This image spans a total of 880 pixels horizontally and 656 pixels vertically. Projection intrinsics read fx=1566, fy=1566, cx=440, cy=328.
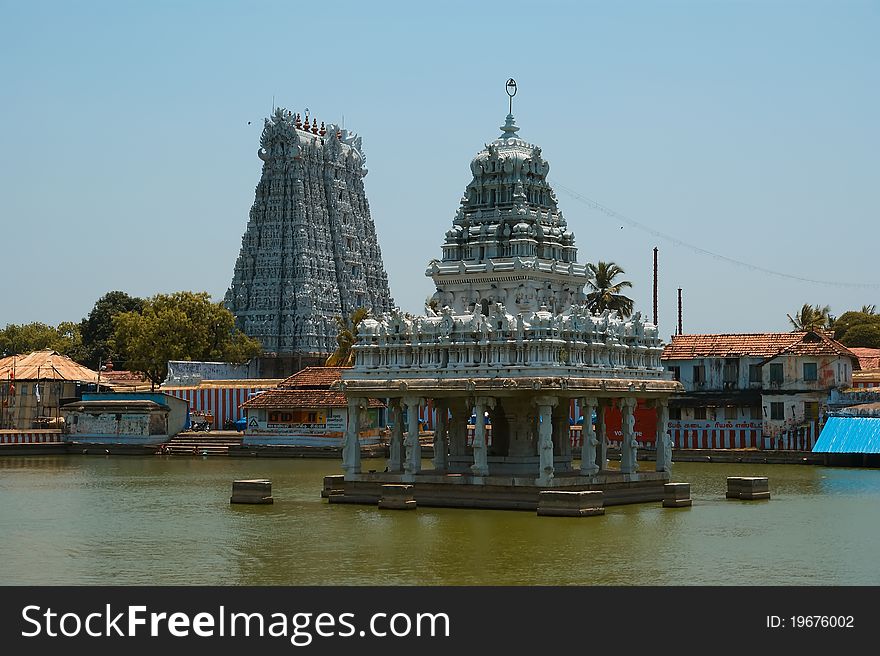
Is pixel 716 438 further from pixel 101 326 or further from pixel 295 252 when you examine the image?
pixel 101 326

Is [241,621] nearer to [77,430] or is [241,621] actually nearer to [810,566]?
[810,566]

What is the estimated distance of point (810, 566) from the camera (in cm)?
3406

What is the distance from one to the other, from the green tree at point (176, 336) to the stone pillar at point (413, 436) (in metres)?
58.5

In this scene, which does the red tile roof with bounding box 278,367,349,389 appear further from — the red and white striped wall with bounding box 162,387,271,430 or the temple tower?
the temple tower

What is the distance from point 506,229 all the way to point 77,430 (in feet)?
161

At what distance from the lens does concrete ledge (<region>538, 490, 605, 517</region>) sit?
42.5m

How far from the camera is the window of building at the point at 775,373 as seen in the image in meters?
78.9

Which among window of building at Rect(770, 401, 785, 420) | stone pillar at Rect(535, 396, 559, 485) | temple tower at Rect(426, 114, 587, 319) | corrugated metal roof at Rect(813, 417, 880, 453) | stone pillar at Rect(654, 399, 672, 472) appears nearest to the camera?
stone pillar at Rect(535, 396, 559, 485)

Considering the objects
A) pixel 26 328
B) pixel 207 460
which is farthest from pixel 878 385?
pixel 26 328

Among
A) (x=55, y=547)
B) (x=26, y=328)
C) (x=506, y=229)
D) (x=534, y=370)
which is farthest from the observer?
(x=26, y=328)

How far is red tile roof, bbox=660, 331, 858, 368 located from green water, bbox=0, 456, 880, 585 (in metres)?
22.4

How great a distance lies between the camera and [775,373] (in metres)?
79.1

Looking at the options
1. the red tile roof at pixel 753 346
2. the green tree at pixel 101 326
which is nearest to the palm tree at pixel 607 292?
the red tile roof at pixel 753 346

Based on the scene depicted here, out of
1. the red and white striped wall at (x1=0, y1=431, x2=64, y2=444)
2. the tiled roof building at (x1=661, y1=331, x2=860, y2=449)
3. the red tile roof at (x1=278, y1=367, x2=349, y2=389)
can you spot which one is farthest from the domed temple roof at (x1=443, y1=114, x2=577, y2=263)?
the red and white striped wall at (x1=0, y1=431, x2=64, y2=444)
